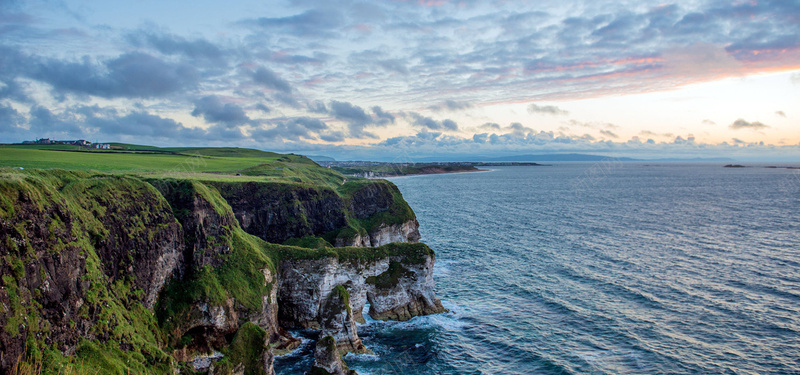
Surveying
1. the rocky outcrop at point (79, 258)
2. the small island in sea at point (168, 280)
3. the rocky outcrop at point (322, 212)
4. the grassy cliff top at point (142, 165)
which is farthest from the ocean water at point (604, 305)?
the grassy cliff top at point (142, 165)

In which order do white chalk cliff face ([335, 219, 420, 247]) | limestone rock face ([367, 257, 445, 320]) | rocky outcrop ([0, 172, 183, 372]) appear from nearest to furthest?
rocky outcrop ([0, 172, 183, 372])
limestone rock face ([367, 257, 445, 320])
white chalk cliff face ([335, 219, 420, 247])

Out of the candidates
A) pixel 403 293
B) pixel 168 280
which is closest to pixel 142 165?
pixel 168 280

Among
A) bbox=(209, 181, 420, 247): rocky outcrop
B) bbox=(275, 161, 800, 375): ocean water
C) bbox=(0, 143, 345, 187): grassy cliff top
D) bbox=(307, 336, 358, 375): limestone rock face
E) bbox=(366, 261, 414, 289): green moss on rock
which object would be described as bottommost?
bbox=(275, 161, 800, 375): ocean water

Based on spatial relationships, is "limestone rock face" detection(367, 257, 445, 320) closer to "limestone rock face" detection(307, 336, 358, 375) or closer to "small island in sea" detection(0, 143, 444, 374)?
"small island in sea" detection(0, 143, 444, 374)

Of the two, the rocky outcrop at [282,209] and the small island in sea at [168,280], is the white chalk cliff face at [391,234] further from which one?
the small island in sea at [168,280]

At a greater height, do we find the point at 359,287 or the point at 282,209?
the point at 282,209

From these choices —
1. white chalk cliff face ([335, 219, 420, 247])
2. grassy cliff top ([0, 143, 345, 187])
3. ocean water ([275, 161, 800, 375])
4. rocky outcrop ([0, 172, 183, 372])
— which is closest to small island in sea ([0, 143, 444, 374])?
rocky outcrop ([0, 172, 183, 372])

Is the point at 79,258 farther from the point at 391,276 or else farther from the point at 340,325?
the point at 391,276
